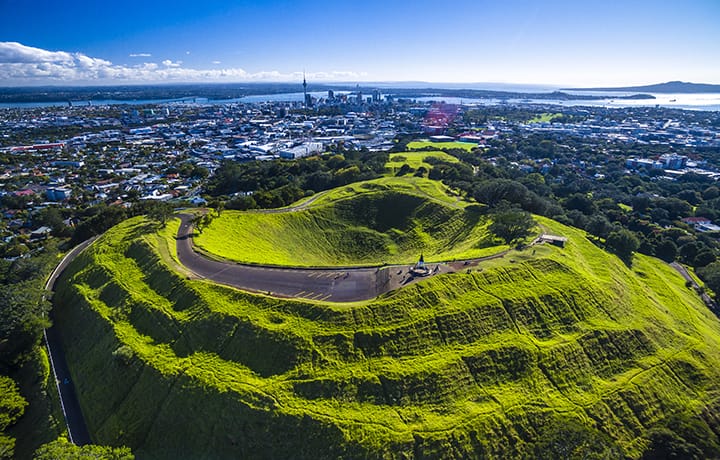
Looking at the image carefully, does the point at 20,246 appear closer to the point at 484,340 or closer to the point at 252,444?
the point at 252,444

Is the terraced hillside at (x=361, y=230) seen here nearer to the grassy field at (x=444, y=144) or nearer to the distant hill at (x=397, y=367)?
the distant hill at (x=397, y=367)

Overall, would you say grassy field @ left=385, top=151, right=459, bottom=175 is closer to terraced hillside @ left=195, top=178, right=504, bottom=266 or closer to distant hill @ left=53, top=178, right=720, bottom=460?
terraced hillside @ left=195, top=178, right=504, bottom=266

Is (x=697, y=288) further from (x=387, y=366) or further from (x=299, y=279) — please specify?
(x=299, y=279)

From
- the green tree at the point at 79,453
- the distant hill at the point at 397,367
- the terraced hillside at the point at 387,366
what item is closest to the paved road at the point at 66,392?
the distant hill at the point at 397,367

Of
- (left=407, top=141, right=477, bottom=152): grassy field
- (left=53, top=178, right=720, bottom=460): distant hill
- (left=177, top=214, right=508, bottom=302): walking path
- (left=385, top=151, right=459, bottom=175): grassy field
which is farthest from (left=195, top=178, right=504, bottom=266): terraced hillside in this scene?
(left=407, top=141, right=477, bottom=152): grassy field

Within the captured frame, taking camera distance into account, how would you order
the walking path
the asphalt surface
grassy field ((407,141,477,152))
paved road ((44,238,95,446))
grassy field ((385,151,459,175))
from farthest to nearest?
grassy field ((407,141,477,152))
grassy field ((385,151,459,175))
the walking path
the asphalt surface
paved road ((44,238,95,446))

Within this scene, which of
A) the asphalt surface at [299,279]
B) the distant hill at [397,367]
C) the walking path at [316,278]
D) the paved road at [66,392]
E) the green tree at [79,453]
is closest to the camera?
the green tree at [79,453]
